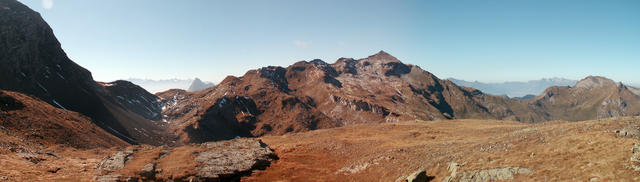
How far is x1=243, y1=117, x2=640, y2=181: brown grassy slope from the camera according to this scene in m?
16.6

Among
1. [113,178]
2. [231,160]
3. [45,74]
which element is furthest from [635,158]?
[45,74]

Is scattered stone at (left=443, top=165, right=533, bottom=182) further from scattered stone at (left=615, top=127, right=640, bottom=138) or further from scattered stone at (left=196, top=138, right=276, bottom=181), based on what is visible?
scattered stone at (left=196, top=138, right=276, bottom=181)

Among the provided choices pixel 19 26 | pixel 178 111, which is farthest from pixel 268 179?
pixel 178 111

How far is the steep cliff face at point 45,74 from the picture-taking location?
95.4 m

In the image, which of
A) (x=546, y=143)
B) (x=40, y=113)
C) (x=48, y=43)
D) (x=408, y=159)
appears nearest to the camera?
(x=546, y=143)

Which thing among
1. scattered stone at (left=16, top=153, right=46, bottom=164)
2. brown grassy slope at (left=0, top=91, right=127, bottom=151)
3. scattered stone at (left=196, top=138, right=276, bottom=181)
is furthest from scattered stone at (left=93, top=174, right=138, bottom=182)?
brown grassy slope at (left=0, top=91, right=127, bottom=151)

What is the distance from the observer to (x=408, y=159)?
102 feet

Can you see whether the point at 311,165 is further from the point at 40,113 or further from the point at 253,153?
the point at 40,113

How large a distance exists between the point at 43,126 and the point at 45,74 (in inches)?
2711

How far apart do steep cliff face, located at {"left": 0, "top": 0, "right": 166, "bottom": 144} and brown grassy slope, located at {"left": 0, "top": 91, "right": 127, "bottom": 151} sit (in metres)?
25.4

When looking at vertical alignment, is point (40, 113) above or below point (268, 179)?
above

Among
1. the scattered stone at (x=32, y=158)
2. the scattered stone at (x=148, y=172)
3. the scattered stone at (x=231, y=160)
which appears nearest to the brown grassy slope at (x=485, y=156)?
the scattered stone at (x=231, y=160)

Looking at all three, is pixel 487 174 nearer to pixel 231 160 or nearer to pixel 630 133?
pixel 630 133

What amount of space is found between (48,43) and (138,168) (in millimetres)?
142944
